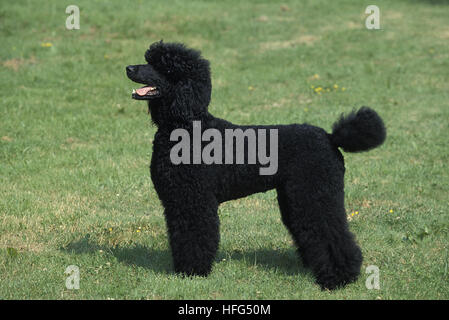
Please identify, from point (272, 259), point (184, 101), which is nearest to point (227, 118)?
point (272, 259)

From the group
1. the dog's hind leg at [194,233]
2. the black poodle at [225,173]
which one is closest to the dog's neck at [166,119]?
the black poodle at [225,173]

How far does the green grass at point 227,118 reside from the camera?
5574 millimetres

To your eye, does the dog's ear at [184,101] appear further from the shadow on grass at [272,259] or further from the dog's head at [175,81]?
the shadow on grass at [272,259]

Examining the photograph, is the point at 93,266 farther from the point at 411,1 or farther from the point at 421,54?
the point at 411,1

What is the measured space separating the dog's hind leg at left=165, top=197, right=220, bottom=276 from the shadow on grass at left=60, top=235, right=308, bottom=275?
0.33 m

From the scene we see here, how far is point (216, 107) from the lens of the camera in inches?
475

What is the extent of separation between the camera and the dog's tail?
5.20 metres

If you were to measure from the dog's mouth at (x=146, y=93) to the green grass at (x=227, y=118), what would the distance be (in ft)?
5.44

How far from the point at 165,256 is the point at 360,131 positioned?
7.73ft

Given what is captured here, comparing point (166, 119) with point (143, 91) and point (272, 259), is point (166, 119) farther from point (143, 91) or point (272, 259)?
point (272, 259)

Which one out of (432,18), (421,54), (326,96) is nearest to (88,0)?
(326,96)

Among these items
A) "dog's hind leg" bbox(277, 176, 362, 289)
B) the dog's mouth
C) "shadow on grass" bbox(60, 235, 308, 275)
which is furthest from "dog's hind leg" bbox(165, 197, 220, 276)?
the dog's mouth

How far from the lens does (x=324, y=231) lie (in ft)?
17.1

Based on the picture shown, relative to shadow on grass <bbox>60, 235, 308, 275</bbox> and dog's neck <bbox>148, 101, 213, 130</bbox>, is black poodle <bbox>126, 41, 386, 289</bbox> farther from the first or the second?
shadow on grass <bbox>60, 235, 308, 275</bbox>
